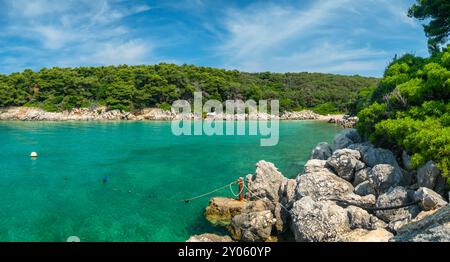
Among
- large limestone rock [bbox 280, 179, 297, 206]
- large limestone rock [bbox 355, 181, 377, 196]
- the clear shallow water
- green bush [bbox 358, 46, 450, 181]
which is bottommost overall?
the clear shallow water

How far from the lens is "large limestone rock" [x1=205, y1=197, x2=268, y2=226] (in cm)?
1359

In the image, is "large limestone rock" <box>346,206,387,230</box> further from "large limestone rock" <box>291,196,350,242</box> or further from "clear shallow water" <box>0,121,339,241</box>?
"clear shallow water" <box>0,121,339,241</box>

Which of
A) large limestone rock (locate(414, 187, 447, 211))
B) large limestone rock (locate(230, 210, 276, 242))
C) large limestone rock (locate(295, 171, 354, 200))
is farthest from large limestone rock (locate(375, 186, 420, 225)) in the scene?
large limestone rock (locate(230, 210, 276, 242))

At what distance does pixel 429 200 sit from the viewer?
9.51 m

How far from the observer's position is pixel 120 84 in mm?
86000

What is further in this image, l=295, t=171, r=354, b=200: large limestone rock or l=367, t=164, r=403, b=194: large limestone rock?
l=295, t=171, r=354, b=200: large limestone rock

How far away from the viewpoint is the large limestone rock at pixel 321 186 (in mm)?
12922

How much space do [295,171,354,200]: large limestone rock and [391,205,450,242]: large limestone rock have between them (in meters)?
4.24

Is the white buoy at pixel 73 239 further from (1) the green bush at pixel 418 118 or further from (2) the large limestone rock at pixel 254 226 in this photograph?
Answer: (1) the green bush at pixel 418 118

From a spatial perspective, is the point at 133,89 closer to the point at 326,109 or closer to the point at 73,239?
the point at 326,109

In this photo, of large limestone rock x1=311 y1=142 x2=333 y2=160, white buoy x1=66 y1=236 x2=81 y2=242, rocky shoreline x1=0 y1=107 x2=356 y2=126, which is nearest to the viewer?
white buoy x1=66 y1=236 x2=81 y2=242

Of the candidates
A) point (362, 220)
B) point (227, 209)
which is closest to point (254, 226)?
point (227, 209)
